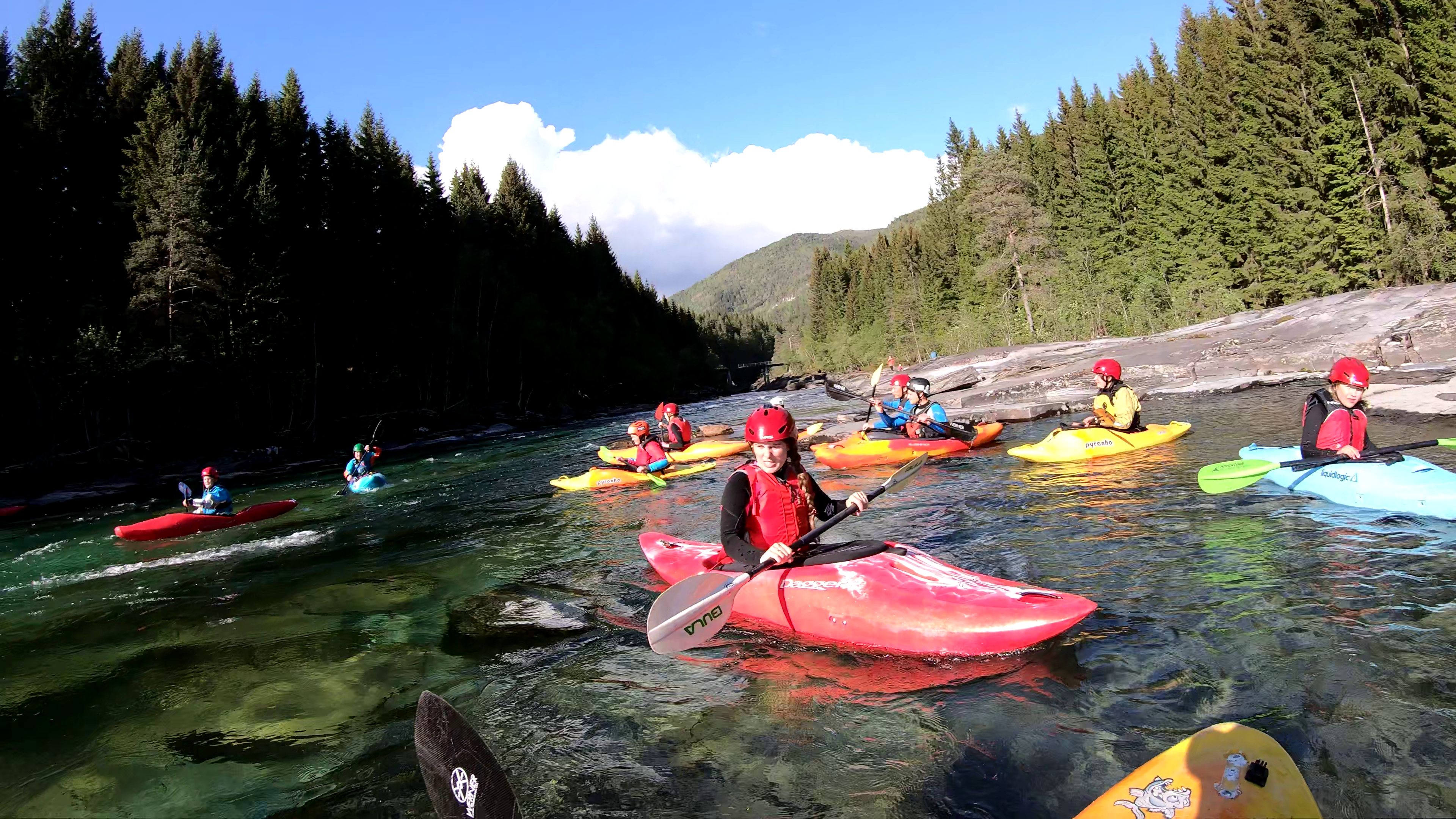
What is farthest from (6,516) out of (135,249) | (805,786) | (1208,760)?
(1208,760)

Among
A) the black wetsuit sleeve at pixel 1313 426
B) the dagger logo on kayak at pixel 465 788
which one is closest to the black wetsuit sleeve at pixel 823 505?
the dagger logo on kayak at pixel 465 788

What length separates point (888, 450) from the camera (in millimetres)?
12078

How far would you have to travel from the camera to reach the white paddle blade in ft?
14.4

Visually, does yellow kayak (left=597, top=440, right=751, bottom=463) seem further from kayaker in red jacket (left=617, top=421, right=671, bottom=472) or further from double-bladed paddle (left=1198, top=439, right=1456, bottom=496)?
double-bladed paddle (left=1198, top=439, right=1456, bottom=496)

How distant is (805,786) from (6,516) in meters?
21.0

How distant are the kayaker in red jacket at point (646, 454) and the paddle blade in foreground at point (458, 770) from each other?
33.3 feet

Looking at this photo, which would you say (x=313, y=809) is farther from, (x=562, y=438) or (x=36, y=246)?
(x=36, y=246)

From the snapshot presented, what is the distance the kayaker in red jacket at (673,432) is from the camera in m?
15.9

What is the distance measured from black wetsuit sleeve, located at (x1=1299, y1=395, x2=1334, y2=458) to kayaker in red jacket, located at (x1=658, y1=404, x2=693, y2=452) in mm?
10867

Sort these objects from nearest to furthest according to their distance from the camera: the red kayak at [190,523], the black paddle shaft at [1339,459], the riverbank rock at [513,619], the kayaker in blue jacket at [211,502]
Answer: the riverbank rock at [513,619], the black paddle shaft at [1339,459], the red kayak at [190,523], the kayaker in blue jacket at [211,502]

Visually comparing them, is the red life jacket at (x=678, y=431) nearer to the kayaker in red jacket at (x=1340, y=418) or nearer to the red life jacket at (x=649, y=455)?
the red life jacket at (x=649, y=455)

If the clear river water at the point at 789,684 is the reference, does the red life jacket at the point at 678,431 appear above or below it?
above

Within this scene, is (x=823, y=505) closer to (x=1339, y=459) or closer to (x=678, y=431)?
(x=1339, y=459)

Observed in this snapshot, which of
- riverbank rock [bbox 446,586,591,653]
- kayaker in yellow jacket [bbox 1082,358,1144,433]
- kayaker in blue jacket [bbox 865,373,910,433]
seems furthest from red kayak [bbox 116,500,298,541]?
kayaker in yellow jacket [bbox 1082,358,1144,433]
